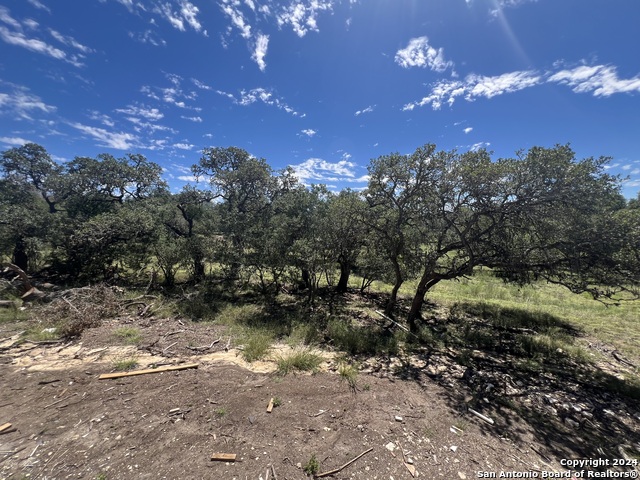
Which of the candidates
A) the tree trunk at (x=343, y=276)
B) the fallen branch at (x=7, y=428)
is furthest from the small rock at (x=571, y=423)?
the tree trunk at (x=343, y=276)

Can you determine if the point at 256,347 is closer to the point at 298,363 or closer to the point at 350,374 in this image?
the point at 298,363

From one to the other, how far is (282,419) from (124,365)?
402cm

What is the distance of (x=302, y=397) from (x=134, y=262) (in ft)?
43.5

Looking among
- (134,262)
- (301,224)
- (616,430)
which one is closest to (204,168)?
(134,262)

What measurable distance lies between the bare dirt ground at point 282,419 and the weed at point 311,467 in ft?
0.20

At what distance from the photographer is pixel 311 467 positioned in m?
3.37

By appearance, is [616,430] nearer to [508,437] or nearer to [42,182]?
[508,437]

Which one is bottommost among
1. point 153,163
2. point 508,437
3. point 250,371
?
point 250,371

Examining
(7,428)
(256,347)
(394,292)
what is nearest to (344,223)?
(394,292)

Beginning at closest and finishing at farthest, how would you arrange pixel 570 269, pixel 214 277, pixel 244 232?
pixel 570 269, pixel 244 232, pixel 214 277

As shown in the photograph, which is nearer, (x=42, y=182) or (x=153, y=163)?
(x=42, y=182)

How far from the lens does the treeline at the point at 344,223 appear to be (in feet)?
22.9

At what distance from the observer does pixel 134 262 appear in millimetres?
13820

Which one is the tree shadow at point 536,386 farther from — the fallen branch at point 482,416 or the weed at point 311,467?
the weed at point 311,467
